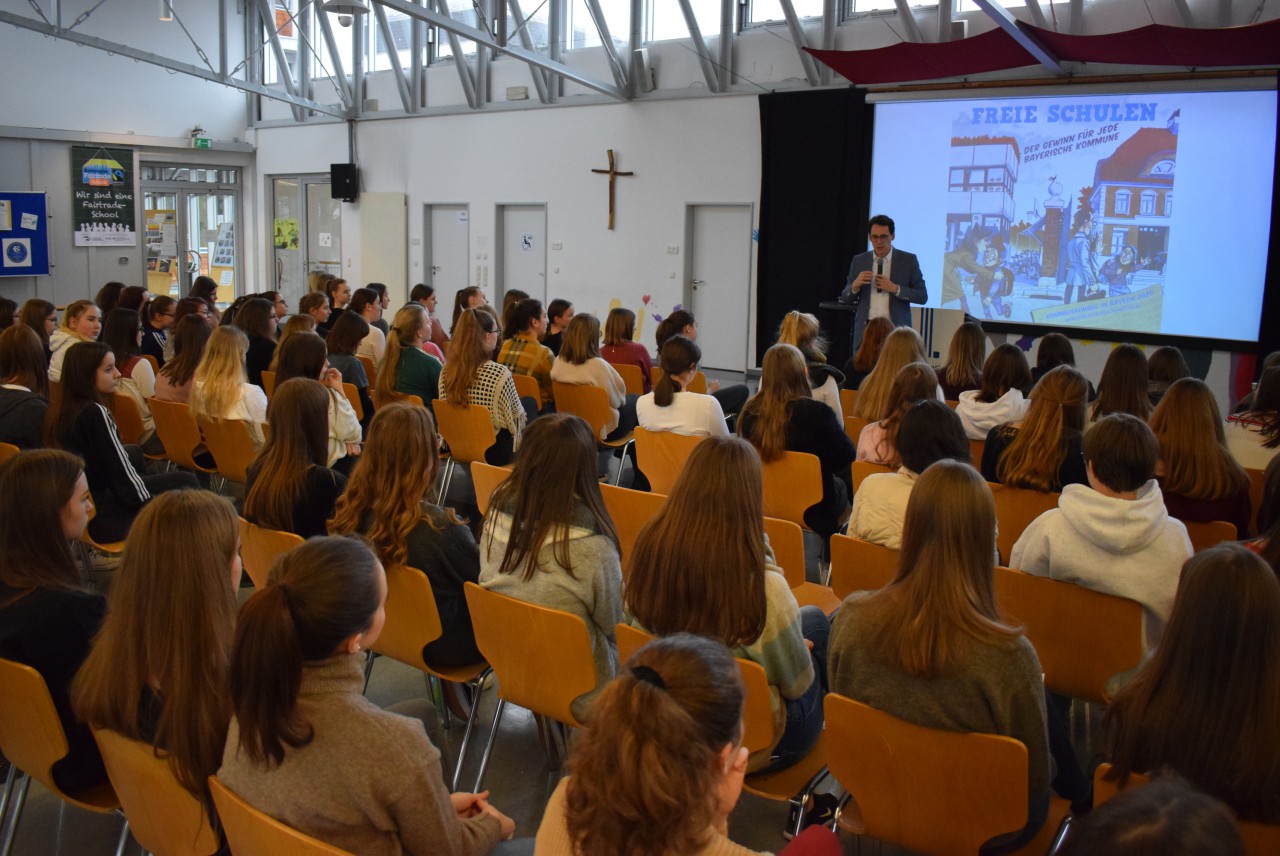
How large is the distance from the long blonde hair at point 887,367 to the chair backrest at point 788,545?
1670 millimetres

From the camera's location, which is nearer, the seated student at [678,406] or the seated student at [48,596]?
the seated student at [48,596]

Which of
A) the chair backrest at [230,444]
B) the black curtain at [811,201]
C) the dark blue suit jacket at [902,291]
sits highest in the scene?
the black curtain at [811,201]

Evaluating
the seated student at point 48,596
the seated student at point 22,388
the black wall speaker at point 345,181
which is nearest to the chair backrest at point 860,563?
the seated student at point 48,596

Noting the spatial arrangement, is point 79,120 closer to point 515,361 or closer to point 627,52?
point 627,52

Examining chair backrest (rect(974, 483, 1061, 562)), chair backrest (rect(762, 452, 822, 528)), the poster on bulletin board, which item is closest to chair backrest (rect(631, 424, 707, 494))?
chair backrest (rect(762, 452, 822, 528))

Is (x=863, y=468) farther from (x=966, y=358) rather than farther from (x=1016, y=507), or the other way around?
(x=966, y=358)

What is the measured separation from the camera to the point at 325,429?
11.7 feet

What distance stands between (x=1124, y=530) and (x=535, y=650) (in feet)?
5.23

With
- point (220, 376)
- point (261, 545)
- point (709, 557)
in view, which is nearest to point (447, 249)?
point (220, 376)

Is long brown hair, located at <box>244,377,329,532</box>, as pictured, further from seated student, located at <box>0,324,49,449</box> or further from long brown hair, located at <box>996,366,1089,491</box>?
long brown hair, located at <box>996,366,1089,491</box>

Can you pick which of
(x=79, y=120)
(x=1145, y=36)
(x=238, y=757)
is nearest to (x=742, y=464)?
(x=238, y=757)

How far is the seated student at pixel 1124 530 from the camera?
9.27ft

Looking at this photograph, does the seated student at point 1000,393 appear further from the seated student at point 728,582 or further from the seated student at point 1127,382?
the seated student at point 728,582

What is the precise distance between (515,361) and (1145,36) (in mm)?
4726
